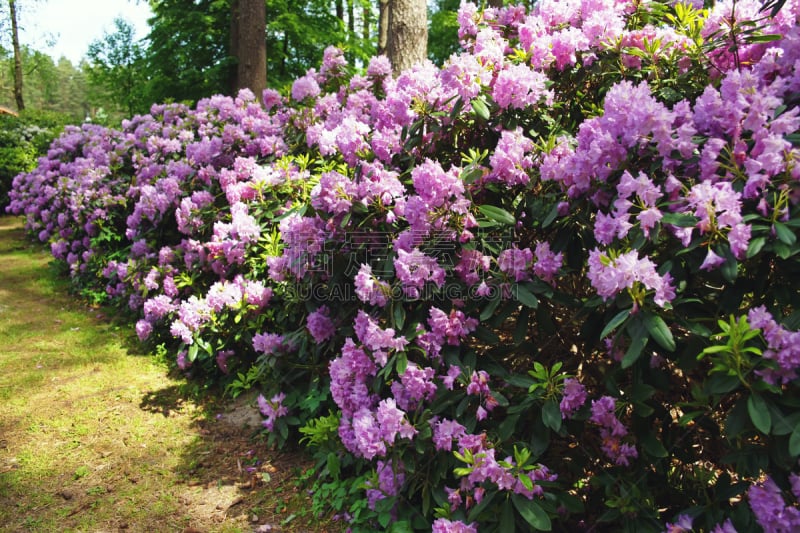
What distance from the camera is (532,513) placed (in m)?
1.83

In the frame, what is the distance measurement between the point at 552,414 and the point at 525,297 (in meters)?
0.44

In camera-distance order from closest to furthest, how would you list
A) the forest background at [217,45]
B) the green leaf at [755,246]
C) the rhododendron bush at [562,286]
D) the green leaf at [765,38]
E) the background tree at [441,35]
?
the green leaf at [755,246] → the rhododendron bush at [562,286] → the green leaf at [765,38] → the forest background at [217,45] → the background tree at [441,35]

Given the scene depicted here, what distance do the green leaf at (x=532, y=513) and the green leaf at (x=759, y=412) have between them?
722mm

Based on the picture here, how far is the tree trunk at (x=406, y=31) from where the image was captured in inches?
207

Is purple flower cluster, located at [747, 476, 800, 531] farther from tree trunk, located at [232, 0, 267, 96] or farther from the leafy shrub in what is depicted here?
the leafy shrub

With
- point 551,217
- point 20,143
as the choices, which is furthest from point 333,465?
point 20,143

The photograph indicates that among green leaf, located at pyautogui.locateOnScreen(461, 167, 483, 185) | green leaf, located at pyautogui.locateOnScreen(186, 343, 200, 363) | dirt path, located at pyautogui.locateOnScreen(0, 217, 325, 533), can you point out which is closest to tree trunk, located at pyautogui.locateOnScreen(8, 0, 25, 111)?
dirt path, located at pyautogui.locateOnScreen(0, 217, 325, 533)

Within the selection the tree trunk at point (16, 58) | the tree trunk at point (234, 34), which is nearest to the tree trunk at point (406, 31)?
the tree trunk at point (234, 34)

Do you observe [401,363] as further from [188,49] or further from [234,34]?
[188,49]

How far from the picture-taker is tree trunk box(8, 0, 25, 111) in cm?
2108

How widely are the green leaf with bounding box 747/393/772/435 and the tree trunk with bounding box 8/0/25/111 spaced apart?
2480cm

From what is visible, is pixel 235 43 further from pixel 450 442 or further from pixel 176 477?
pixel 450 442

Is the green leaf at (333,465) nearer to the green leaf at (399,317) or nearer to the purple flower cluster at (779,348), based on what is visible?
the green leaf at (399,317)

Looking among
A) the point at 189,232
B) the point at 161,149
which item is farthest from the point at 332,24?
the point at 189,232
